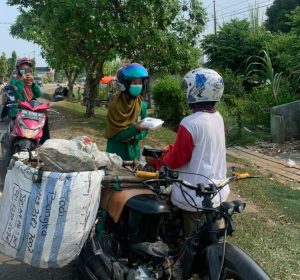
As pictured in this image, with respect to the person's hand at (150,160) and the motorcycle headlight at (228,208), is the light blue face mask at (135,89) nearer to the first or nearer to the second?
the person's hand at (150,160)

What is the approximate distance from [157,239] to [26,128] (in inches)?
142

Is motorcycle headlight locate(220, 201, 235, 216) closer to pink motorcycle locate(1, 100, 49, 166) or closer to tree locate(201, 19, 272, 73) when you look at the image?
pink motorcycle locate(1, 100, 49, 166)

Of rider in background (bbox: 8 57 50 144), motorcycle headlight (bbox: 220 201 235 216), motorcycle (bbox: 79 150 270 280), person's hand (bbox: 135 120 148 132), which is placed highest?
rider in background (bbox: 8 57 50 144)

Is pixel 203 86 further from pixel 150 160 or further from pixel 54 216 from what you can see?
pixel 54 216

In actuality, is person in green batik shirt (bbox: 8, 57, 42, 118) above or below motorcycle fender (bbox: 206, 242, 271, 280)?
above

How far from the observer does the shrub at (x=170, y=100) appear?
504 inches

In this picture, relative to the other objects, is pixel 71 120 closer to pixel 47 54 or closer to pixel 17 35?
pixel 47 54

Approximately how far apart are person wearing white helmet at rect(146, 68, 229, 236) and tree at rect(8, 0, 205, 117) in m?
7.63

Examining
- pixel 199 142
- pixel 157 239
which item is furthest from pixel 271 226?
pixel 199 142

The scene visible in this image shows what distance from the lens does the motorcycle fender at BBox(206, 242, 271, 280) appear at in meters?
2.49

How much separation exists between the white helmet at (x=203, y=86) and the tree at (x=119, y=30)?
7590 millimetres

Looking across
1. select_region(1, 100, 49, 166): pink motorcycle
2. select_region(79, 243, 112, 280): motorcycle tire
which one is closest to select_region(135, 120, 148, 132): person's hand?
select_region(79, 243, 112, 280): motorcycle tire

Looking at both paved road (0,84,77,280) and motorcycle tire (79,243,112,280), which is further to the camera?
paved road (0,84,77,280)

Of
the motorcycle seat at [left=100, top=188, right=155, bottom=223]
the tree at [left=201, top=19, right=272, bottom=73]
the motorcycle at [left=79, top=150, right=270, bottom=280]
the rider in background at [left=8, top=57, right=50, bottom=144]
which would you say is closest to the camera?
the motorcycle at [left=79, top=150, right=270, bottom=280]
